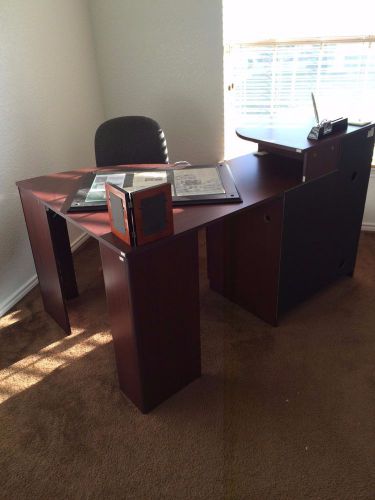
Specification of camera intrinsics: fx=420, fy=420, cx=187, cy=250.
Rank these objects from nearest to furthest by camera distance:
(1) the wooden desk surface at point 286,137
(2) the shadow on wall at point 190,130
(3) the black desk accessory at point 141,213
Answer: (3) the black desk accessory at point 141,213 < (1) the wooden desk surface at point 286,137 < (2) the shadow on wall at point 190,130

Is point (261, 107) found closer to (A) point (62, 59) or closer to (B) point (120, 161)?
(B) point (120, 161)

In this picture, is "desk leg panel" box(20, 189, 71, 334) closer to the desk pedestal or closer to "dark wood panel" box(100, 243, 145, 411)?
the desk pedestal

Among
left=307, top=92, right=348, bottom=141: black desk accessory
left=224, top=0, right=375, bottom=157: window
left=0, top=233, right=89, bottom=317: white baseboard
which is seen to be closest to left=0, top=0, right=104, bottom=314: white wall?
left=0, top=233, right=89, bottom=317: white baseboard

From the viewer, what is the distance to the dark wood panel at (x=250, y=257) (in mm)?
1865

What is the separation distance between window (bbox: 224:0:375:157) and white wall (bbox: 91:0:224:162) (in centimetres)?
12

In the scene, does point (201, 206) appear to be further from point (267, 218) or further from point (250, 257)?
point (250, 257)

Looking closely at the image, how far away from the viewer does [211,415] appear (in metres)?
1.61

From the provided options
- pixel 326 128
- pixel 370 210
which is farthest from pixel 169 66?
pixel 370 210

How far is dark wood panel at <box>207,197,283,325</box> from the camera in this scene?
1865 millimetres

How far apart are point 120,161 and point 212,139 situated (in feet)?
2.74

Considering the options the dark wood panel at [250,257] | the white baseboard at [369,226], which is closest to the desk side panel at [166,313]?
the dark wood panel at [250,257]

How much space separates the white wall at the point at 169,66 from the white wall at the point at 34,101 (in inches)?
7.0

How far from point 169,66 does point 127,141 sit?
80cm

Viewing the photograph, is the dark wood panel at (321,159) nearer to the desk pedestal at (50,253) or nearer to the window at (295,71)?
the window at (295,71)
